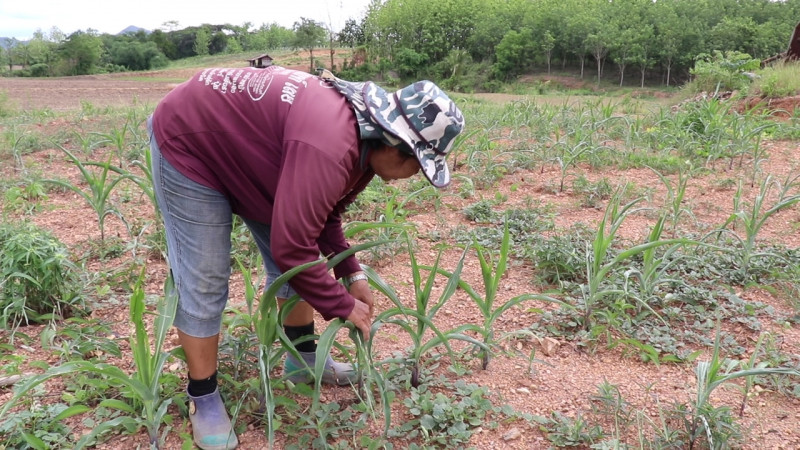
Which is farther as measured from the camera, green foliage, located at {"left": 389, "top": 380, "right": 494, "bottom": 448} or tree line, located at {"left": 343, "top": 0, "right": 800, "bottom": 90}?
→ tree line, located at {"left": 343, "top": 0, "right": 800, "bottom": 90}

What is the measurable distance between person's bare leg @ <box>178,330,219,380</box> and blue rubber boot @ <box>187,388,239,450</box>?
0.25ft

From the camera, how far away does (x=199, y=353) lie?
1.61 metres

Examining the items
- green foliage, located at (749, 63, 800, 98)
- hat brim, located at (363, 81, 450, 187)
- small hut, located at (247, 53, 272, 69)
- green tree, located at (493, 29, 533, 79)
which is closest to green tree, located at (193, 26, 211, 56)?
green tree, located at (493, 29, 533, 79)

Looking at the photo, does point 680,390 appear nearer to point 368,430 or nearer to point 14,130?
point 368,430

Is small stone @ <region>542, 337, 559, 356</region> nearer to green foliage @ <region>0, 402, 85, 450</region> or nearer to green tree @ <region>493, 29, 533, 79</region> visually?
green foliage @ <region>0, 402, 85, 450</region>

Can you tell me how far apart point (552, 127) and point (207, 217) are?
14.9 feet

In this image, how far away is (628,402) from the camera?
1780mm

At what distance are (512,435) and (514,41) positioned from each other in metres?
32.1

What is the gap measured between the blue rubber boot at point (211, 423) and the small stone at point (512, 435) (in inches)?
33.3

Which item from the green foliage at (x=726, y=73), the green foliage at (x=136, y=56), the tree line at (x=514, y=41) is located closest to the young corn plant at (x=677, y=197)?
the green foliage at (x=726, y=73)

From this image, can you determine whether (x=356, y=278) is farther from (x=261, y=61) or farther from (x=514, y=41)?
(x=514, y=41)

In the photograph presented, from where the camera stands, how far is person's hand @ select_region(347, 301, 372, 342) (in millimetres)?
1482

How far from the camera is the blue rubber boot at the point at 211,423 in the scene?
5.23ft

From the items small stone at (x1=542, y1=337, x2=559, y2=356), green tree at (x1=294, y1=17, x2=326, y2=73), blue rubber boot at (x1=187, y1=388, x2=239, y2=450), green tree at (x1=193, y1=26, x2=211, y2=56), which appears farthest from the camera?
green tree at (x1=193, y1=26, x2=211, y2=56)
